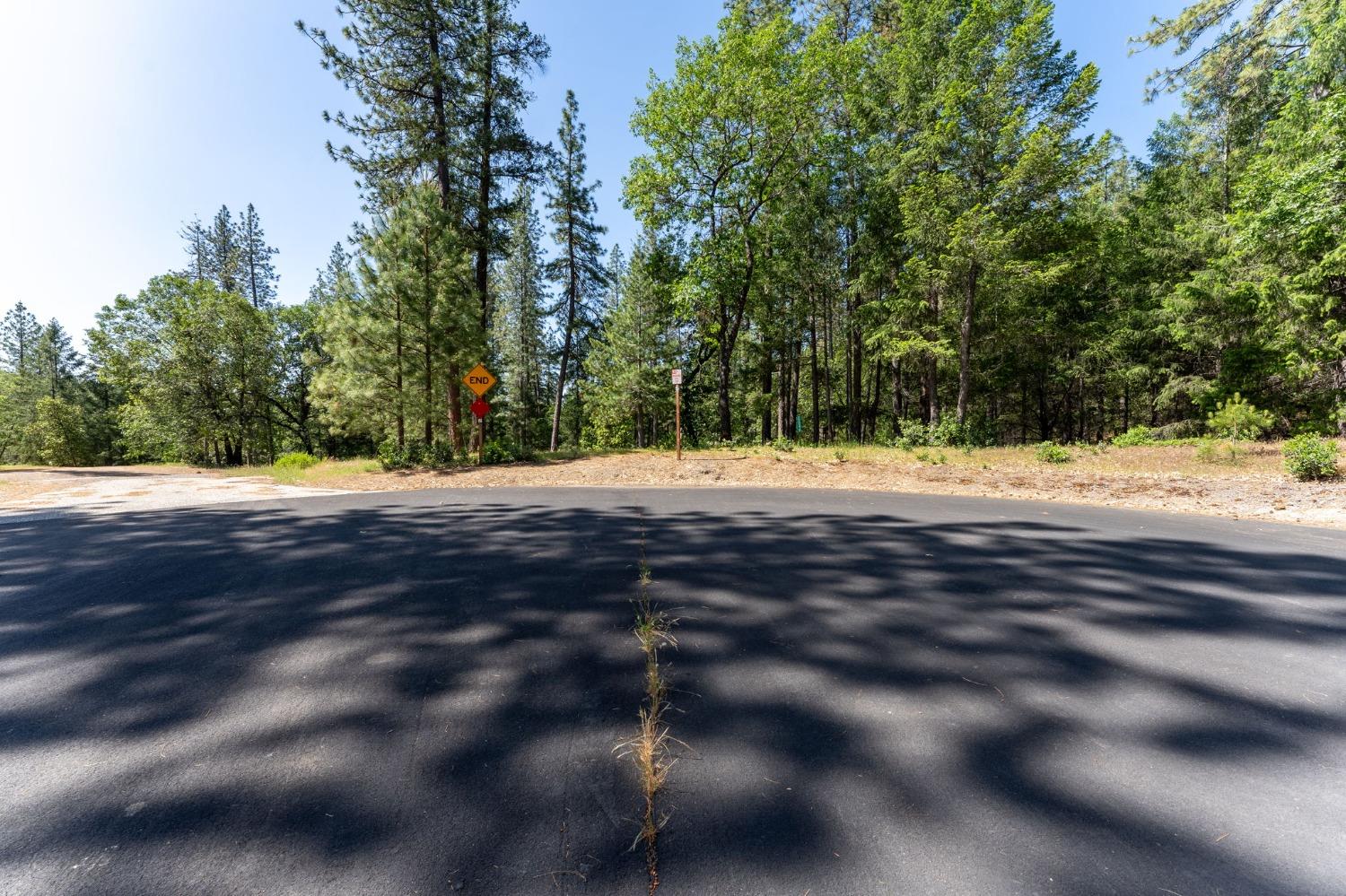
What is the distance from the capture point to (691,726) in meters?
1.87

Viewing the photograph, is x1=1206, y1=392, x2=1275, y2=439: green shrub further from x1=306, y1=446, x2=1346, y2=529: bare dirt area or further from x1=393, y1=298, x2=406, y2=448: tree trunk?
x1=393, y1=298, x2=406, y2=448: tree trunk

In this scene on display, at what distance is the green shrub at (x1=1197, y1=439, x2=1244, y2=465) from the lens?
417 inches

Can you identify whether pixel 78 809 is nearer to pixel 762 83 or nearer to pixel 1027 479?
pixel 1027 479

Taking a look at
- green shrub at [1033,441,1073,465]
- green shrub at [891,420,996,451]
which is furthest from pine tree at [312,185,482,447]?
green shrub at [1033,441,1073,465]

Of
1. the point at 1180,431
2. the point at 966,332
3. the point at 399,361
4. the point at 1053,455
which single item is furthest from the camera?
the point at 966,332

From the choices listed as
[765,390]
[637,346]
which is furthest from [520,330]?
[765,390]

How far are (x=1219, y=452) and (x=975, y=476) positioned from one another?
5.94 meters

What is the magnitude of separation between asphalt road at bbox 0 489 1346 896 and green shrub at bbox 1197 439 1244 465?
9.47 m

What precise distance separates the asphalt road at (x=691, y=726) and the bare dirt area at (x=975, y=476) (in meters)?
4.26

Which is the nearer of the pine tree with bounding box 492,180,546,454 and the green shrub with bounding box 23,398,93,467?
the pine tree with bounding box 492,180,546,454

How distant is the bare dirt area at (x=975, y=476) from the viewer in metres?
7.14

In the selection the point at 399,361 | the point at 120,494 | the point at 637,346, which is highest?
the point at 637,346

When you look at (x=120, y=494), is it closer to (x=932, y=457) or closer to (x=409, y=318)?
(x=409, y=318)

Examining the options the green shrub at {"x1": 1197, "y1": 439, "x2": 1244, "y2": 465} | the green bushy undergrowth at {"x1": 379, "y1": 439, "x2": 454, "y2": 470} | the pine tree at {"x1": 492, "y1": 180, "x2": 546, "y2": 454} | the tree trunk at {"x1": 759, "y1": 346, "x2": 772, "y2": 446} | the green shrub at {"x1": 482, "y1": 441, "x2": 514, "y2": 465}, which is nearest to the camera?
the green shrub at {"x1": 1197, "y1": 439, "x2": 1244, "y2": 465}
